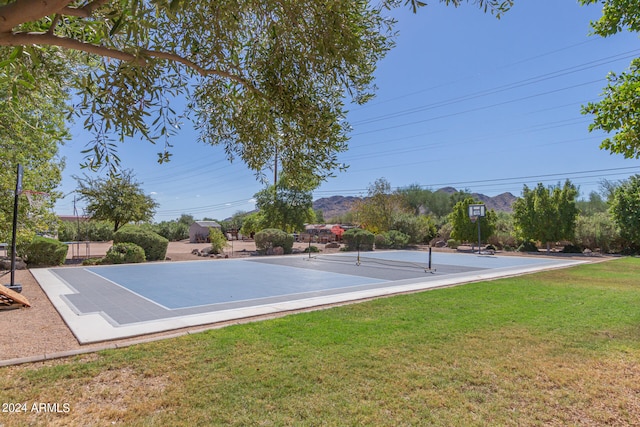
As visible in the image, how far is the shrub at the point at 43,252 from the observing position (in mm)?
15406

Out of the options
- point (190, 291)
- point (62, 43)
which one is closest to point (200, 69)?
point (62, 43)

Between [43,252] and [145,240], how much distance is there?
4.38 meters

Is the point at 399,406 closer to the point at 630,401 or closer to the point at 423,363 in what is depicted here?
the point at 423,363

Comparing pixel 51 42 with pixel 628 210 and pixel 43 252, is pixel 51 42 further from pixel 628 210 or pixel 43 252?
pixel 628 210

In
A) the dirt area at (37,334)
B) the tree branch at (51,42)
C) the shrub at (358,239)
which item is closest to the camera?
the tree branch at (51,42)

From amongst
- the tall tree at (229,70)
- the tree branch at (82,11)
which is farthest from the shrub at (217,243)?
the tree branch at (82,11)

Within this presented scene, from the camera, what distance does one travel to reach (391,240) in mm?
31250

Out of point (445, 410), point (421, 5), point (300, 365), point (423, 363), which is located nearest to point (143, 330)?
point (300, 365)

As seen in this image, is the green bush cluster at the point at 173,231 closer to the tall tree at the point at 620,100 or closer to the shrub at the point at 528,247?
the shrub at the point at 528,247

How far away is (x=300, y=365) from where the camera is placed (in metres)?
4.27

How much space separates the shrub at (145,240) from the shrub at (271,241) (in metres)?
7.37

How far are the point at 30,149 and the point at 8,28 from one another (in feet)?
37.9

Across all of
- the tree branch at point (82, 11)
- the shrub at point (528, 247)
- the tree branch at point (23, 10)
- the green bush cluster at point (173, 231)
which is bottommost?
the shrub at point (528, 247)

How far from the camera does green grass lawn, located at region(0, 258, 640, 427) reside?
3186mm
